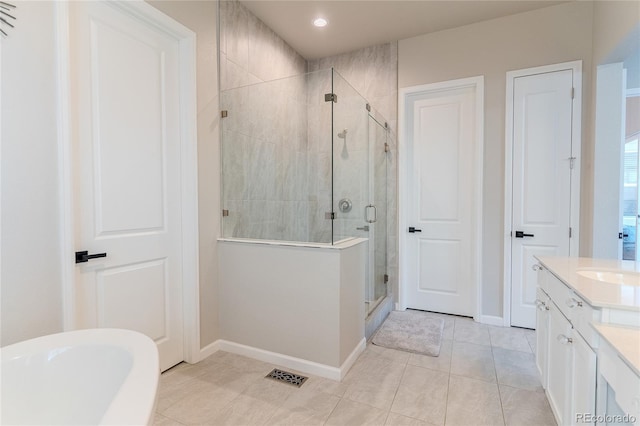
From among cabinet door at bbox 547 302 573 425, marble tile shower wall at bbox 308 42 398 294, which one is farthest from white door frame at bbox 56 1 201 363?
cabinet door at bbox 547 302 573 425

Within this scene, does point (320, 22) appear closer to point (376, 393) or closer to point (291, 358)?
point (291, 358)

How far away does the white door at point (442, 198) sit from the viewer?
3197 mm

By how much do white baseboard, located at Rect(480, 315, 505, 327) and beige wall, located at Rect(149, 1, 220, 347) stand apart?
8.46 ft

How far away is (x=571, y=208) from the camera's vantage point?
9.07 ft

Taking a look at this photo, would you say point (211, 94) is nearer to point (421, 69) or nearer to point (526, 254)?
point (421, 69)

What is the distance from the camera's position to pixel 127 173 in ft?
6.33

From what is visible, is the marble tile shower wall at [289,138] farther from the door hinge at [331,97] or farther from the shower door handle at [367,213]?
the shower door handle at [367,213]

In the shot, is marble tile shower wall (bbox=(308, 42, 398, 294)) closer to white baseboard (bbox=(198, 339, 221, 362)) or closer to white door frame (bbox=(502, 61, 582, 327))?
white door frame (bbox=(502, 61, 582, 327))

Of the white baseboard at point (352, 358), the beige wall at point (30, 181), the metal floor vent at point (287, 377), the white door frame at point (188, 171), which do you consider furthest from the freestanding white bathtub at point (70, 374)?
the white baseboard at point (352, 358)

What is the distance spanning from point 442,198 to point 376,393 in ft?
7.04

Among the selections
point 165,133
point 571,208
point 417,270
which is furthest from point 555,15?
point 165,133

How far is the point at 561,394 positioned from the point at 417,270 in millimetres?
2025

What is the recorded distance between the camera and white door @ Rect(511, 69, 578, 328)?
278 centimetres

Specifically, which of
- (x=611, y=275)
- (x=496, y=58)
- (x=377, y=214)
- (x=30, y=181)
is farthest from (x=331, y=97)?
(x=611, y=275)
